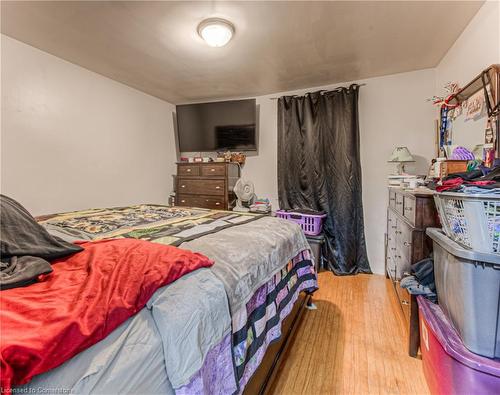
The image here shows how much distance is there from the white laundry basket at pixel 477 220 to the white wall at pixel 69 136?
10.6 ft

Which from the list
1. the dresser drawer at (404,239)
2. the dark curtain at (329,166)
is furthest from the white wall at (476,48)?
the dresser drawer at (404,239)

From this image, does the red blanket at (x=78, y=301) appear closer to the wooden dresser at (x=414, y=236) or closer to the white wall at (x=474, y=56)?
the wooden dresser at (x=414, y=236)

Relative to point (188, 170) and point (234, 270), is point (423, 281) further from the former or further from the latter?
point (188, 170)

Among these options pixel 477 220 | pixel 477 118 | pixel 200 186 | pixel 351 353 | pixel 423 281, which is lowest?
pixel 351 353

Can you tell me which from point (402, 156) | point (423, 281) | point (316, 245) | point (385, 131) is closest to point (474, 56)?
point (402, 156)

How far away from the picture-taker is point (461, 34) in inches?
83.0

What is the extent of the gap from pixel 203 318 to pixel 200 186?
10.1ft

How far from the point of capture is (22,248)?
92cm

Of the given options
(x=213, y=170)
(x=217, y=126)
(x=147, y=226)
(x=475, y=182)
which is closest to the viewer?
(x=475, y=182)

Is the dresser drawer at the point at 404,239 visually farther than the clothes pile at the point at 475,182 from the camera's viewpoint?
Yes

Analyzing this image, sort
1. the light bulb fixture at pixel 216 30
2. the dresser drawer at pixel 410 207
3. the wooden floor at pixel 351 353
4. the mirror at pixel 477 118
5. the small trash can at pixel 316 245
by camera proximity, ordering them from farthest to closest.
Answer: the small trash can at pixel 316 245
the light bulb fixture at pixel 216 30
the dresser drawer at pixel 410 207
the mirror at pixel 477 118
the wooden floor at pixel 351 353

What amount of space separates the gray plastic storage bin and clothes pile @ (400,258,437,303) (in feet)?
1.18

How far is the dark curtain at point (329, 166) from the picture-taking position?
3.13 m

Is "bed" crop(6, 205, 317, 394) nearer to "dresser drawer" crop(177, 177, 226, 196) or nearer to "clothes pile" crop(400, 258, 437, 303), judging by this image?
"clothes pile" crop(400, 258, 437, 303)
